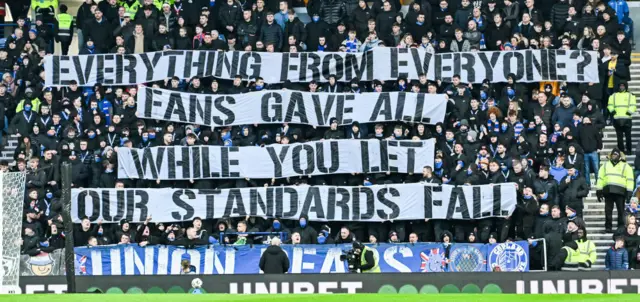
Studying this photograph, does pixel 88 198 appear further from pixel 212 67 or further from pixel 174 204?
pixel 212 67

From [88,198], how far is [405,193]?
6.34 meters

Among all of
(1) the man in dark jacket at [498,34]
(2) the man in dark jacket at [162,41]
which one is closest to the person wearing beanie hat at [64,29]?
(2) the man in dark jacket at [162,41]

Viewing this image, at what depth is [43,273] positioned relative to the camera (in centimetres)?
3025

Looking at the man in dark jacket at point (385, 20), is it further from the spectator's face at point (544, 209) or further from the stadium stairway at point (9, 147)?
the stadium stairway at point (9, 147)

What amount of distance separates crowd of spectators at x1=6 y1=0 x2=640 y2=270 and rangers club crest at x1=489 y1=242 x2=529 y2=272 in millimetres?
282

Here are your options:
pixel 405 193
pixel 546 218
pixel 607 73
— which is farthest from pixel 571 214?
pixel 607 73

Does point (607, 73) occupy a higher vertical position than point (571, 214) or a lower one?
higher

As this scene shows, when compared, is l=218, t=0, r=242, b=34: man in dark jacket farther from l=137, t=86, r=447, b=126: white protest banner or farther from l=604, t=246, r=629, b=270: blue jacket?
l=604, t=246, r=629, b=270: blue jacket

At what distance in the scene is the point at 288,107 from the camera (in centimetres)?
3434

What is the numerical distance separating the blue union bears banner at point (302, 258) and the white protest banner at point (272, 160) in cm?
273

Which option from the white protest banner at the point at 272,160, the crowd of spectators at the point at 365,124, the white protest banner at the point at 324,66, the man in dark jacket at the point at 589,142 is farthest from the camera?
the white protest banner at the point at 324,66

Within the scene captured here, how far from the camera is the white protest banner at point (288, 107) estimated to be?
111ft

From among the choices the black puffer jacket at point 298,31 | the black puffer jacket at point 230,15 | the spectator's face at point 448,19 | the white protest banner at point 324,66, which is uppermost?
the black puffer jacket at point 230,15

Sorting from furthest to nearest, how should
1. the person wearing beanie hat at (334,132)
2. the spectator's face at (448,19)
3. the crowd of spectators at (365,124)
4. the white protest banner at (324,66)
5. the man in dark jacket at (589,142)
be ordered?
the spectator's face at (448,19) → the white protest banner at (324,66) → the person wearing beanie hat at (334,132) → the man in dark jacket at (589,142) → the crowd of spectators at (365,124)
